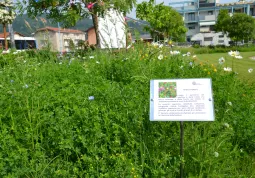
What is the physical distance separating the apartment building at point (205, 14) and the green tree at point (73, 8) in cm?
4812

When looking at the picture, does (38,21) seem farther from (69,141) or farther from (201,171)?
(201,171)

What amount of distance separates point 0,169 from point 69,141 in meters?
0.49

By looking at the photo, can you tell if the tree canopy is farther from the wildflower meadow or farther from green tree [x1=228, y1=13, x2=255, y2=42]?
the wildflower meadow

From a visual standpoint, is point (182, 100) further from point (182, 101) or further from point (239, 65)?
point (239, 65)

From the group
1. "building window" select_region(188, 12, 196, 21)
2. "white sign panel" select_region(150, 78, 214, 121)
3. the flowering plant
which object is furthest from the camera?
→ "building window" select_region(188, 12, 196, 21)

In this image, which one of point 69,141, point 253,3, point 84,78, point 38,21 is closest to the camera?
point 69,141

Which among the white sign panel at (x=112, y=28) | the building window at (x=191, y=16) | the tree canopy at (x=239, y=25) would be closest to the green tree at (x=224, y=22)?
the tree canopy at (x=239, y=25)

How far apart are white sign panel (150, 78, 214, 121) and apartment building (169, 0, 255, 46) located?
5341 centimetres

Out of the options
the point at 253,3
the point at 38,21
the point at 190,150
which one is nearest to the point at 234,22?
the point at 253,3

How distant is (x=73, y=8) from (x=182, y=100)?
6411 mm

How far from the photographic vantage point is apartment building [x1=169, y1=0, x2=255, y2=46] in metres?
54.6

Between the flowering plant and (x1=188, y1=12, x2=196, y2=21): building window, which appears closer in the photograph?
the flowering plant

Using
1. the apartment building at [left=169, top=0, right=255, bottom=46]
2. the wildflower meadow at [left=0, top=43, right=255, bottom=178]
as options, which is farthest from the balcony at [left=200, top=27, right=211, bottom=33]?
the wildflower meadow at [left=0, top=43, right=255, bottom=178]

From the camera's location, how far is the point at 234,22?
32.4 metres
